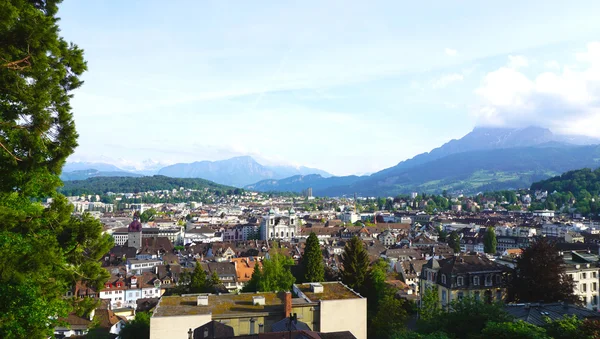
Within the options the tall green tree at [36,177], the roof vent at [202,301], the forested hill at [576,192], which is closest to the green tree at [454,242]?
the roof vent at [202,301]

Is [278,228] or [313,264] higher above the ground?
[313,264]

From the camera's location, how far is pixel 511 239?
87.9m

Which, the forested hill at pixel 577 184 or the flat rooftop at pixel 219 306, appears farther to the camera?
the forested hill at pixel 577 184

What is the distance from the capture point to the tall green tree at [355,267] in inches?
1308

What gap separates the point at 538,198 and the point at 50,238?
201 meters

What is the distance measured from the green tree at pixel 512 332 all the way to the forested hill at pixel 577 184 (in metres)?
163

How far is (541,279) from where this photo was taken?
97.8 feet

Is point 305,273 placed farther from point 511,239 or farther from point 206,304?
point 511,239

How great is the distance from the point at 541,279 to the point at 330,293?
13.6m

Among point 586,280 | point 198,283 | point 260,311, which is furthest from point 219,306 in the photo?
point 586,280

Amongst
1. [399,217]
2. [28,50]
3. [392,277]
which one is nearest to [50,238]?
[28,50]

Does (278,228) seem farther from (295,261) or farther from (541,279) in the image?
(541,279)

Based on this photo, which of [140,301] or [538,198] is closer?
[140,301]

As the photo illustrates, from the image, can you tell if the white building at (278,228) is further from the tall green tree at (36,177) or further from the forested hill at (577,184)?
the forested hill at (577,184)
